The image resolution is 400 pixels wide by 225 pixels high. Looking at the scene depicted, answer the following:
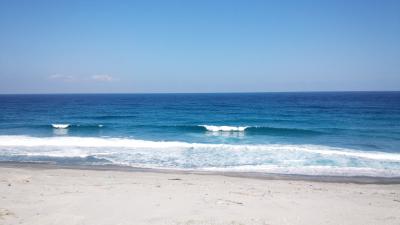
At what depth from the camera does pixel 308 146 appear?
2058 cm

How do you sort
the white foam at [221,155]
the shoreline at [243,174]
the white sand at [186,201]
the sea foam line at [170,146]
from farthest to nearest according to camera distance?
the sea foam line at [170,146] < the white foam at [221,155] < the shoreline at [243,174] < the white sand at [186,201]

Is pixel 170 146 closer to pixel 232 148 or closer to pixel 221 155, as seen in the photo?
pixel 232 148

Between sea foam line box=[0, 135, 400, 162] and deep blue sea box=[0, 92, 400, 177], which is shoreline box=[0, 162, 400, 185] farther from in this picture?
sea foam line box=[0, 135, 400, 162]

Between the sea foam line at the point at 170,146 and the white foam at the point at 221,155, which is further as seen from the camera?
the sea foam line at the point at 170,146

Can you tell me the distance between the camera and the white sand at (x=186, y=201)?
275 inches

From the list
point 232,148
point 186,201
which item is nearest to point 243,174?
point 186,201

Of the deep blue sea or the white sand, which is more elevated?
the white sand

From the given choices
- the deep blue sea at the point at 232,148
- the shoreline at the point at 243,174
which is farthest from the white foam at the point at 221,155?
the shoreline at the point at 243,174

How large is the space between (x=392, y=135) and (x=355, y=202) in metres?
18.6

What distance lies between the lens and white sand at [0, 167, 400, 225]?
22.9ft

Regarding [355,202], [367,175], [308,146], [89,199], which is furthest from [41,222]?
[308,146]

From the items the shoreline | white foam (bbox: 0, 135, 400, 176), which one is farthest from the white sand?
white foam (bbox: 0, 135, 400, 176)

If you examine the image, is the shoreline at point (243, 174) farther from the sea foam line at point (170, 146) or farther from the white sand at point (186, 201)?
the sea foam line at point (170, 146)

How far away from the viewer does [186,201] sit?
833 centimetres
